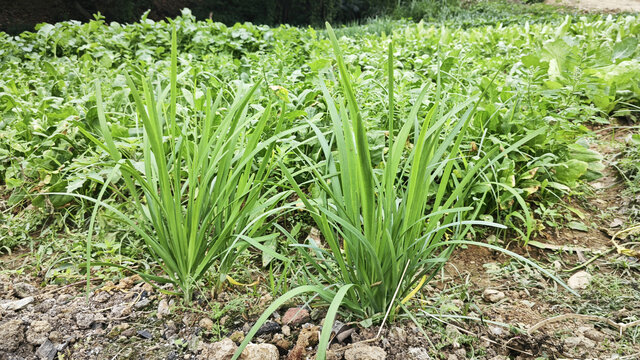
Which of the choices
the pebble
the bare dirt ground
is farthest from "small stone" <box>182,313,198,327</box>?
the bare dirt ground

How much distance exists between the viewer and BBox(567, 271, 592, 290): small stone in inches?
65.7

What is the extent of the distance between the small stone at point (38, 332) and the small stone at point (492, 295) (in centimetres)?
151

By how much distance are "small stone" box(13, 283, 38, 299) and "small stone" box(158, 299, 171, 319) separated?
22.4 inches

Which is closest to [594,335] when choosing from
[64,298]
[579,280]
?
[579,280]

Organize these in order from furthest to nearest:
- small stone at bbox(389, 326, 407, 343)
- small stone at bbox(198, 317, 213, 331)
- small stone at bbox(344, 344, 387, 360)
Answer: small stone at bbox(198, 317, 213, 331)
small stone at bbox(389, 326, 407, 343)
small stone at bbox(344, 344, 387, 360)

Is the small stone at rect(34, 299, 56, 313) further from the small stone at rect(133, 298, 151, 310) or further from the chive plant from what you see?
the chive plant

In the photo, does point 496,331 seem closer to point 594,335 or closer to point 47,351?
point 594,335

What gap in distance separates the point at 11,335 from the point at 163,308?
1.51 feet

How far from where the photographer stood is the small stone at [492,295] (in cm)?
159

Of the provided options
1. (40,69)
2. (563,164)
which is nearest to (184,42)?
(40,69)

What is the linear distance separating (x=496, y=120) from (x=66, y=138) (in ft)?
7.27

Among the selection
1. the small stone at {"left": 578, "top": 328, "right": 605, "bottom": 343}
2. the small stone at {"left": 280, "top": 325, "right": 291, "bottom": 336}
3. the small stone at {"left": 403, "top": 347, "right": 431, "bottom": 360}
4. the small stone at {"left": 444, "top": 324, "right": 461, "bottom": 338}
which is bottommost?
the small stone at {"left": 578, "top": 328, "right": 605, "bottom": 343}

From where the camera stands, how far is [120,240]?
6.55 feet

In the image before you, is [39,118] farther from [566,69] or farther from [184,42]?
[566,69]
